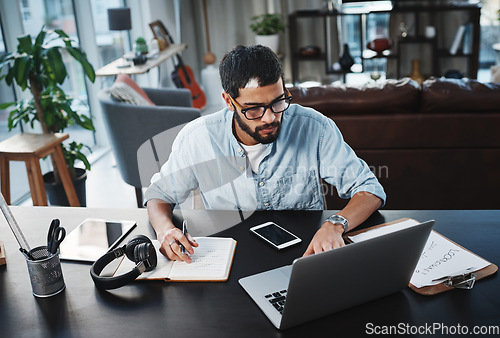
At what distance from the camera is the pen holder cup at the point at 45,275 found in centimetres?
A: 117

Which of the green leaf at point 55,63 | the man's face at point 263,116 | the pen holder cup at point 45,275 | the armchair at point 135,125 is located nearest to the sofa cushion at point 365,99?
the armchair at point 135,125

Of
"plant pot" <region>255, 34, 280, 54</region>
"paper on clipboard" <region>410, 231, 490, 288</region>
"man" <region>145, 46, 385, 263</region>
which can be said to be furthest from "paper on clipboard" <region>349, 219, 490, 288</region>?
"plant pot" <region>255, 34, 280, 54</region>

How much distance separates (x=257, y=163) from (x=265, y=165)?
0.04 metres

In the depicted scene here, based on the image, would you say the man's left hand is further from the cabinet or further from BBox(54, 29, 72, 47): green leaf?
the cabinet

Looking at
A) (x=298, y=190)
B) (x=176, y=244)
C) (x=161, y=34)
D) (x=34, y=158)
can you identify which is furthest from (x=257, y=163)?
(x=161, y=34)

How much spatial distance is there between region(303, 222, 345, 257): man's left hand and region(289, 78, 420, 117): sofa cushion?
1.38 meters

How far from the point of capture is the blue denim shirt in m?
1.66

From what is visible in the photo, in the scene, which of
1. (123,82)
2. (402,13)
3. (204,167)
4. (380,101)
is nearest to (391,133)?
(380,101)

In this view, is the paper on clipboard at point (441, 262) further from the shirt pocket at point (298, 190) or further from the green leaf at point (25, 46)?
the green leaf at point (25, 46)

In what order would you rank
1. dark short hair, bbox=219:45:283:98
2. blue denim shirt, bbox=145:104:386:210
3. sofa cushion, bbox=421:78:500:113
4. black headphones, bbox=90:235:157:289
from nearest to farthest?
black headphones, bbox=90:235:157:289, dark short hair, bbox=219:45:283:98, blue denim shirt, bbox=145:104:386:210, sofa cushion, bbox=421:78:500:113

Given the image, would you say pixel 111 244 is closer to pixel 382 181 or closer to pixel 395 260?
pixel 395 260

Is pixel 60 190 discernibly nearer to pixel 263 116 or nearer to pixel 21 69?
pixel 21 69

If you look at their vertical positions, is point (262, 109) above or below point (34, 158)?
above

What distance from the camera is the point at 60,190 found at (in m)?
3.16
